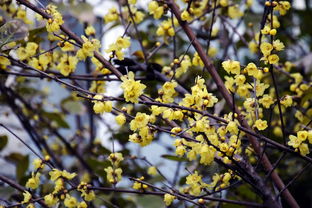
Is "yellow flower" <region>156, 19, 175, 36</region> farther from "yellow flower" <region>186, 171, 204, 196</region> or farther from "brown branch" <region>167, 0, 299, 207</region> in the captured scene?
"yellow flower" <region>186, 171, 204, 196</region>

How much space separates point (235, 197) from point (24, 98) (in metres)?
1.18

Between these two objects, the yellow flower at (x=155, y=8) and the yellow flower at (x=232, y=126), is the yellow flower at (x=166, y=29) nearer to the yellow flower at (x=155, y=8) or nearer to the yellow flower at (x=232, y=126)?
the yellow flower at (x=155, y=8)

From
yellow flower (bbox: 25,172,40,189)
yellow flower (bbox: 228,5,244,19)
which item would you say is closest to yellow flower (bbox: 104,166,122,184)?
yellow flower (bbox: 25,172,40,189)

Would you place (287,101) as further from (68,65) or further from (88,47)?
(68,65)

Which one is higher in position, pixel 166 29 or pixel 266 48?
pixel 166 29

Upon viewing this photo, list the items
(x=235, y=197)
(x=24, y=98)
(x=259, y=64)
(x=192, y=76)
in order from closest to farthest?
(x=259, y=64) < (x=235, y=197) < (x=192, y=76) < (x=24, y=98)

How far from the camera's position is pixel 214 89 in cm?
199

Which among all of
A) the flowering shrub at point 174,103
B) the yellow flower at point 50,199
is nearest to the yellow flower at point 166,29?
the flowering shrub at point 174,103

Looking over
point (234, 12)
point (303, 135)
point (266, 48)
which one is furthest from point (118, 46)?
point (234, 12)

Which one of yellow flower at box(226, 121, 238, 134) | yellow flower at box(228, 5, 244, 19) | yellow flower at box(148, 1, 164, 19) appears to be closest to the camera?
yellow flower at box(226, 121, 238, 134)

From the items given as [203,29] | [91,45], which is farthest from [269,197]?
[203,29]

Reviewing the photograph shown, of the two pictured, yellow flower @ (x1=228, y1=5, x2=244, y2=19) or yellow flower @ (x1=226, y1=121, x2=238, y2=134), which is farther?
yellow flower @ (x1=228, y1=5, x2=244, y2=19)

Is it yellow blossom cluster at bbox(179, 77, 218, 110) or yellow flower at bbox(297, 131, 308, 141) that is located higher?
yellow blossom cluster at bbox(179, 77, 218, 110)

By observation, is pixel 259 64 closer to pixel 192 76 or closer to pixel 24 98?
pixel 192 76
